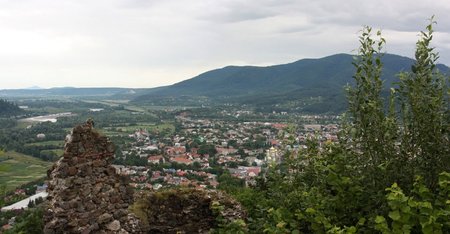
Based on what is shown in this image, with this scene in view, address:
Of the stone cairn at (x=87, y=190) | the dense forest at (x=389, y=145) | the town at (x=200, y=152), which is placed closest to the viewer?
the dense forest at (x=389, y=145)

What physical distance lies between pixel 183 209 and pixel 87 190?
2.45 meters

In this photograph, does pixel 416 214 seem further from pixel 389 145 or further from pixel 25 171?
pixel 25 171

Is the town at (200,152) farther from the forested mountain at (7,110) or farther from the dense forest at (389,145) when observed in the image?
the forested mountain at (7,110)

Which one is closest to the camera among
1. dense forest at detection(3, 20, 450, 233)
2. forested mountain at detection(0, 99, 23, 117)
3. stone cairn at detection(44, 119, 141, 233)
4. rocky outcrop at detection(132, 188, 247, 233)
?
dense forest at detection(3, 20, 450, 233)

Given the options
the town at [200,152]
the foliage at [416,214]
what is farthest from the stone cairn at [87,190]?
the foliage at [416,214]

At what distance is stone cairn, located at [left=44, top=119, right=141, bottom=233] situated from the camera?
6.55 m

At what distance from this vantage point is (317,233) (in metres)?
4.88

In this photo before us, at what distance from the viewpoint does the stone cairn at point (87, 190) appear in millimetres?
6551

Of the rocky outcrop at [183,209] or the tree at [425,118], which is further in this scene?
the rocky outcrop at [183,209]

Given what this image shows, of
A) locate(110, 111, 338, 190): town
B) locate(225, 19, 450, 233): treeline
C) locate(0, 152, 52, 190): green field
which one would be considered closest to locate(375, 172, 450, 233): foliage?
locate(225, 19, 450, 233): treeline

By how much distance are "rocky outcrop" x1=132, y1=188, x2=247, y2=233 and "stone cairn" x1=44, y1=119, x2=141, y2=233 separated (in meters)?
1.05

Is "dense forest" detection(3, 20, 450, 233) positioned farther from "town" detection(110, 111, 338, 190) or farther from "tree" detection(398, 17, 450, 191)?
"town" detection(110, 111, 338, 190)

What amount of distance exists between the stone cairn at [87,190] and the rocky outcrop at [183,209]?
1053 millimetres

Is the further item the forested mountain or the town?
the forested mountain
